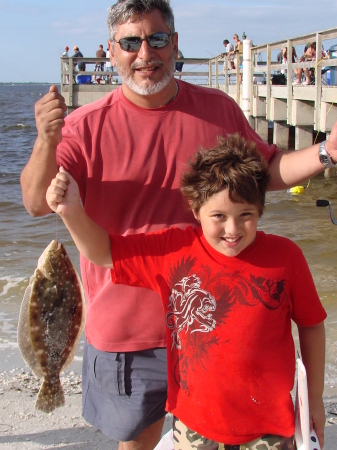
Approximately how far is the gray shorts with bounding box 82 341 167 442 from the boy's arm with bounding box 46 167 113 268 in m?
0.68

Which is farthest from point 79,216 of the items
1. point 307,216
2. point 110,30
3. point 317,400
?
point 307,216

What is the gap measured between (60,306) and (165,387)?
0.74 meters

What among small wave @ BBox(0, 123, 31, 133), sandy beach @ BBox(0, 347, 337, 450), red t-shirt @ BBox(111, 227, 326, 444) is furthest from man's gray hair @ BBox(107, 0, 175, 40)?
small wave @ BBox(0, 123, 31, 133)

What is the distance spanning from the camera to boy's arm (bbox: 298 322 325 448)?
8.61ft

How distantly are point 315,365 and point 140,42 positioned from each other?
1840 mm

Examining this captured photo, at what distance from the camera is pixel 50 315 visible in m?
2.87

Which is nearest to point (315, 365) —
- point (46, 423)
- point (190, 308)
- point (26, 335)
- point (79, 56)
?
point (190, 308)

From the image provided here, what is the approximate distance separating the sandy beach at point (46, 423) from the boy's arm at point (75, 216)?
1891mm

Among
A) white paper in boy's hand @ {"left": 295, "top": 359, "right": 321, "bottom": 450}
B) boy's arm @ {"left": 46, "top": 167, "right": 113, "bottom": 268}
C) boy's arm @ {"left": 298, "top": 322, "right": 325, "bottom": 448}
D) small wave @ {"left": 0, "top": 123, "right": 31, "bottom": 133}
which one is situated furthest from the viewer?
small wave @ {"left": 0, "top": 123, "right": 31, "bottom": 133}

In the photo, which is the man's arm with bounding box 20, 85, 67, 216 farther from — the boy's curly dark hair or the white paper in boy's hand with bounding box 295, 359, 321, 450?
the white paper in boy's hand with bounding box 295, 359, 321, 450

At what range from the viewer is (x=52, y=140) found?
8.59 feet

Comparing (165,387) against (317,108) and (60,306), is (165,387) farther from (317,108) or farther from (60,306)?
(317,108)

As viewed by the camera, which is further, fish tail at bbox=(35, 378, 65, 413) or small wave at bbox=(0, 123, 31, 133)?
small wave at bbox=(0, 123, 31, 133)

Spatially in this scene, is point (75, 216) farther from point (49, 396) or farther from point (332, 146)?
point (332, 146)
